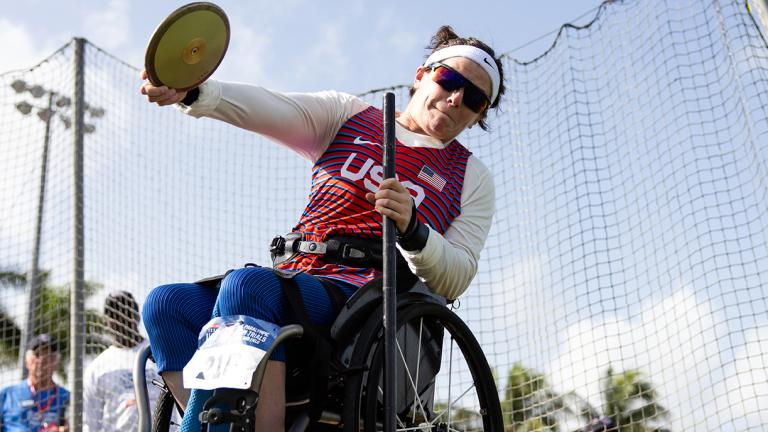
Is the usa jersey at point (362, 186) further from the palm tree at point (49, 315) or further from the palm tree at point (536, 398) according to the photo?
the palm tree at point (49, 315)

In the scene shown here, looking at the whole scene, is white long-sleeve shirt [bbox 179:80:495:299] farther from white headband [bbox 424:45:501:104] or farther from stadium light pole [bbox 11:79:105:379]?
stadium light pole [bbox 11:79:105:379]

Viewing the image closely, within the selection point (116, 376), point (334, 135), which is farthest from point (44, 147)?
point (334, 135)

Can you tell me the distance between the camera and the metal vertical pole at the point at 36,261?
22.0 ft

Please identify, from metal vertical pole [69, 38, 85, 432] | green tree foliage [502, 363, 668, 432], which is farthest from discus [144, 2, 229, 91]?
metal vertical pole [69, 38, 85, 432]

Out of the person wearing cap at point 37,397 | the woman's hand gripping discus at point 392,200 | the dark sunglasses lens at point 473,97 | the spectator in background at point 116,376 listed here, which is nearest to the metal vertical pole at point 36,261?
the person wearing cap at point 37,397

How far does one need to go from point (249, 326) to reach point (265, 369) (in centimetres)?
10

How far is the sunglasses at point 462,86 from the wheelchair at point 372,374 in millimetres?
613

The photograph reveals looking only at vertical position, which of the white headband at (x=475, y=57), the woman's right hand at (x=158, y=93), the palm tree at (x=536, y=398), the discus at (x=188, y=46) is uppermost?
the white headband at (x=475, y=57)

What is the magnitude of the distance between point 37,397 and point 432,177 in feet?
12.5

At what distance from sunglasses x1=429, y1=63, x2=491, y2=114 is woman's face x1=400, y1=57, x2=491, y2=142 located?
12 mm

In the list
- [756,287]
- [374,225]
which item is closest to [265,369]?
[374,225]

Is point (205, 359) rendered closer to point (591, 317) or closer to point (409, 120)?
point (409, 120)

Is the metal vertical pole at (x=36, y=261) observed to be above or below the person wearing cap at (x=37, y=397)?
above

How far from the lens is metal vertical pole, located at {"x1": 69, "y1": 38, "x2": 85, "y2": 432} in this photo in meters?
5.30
